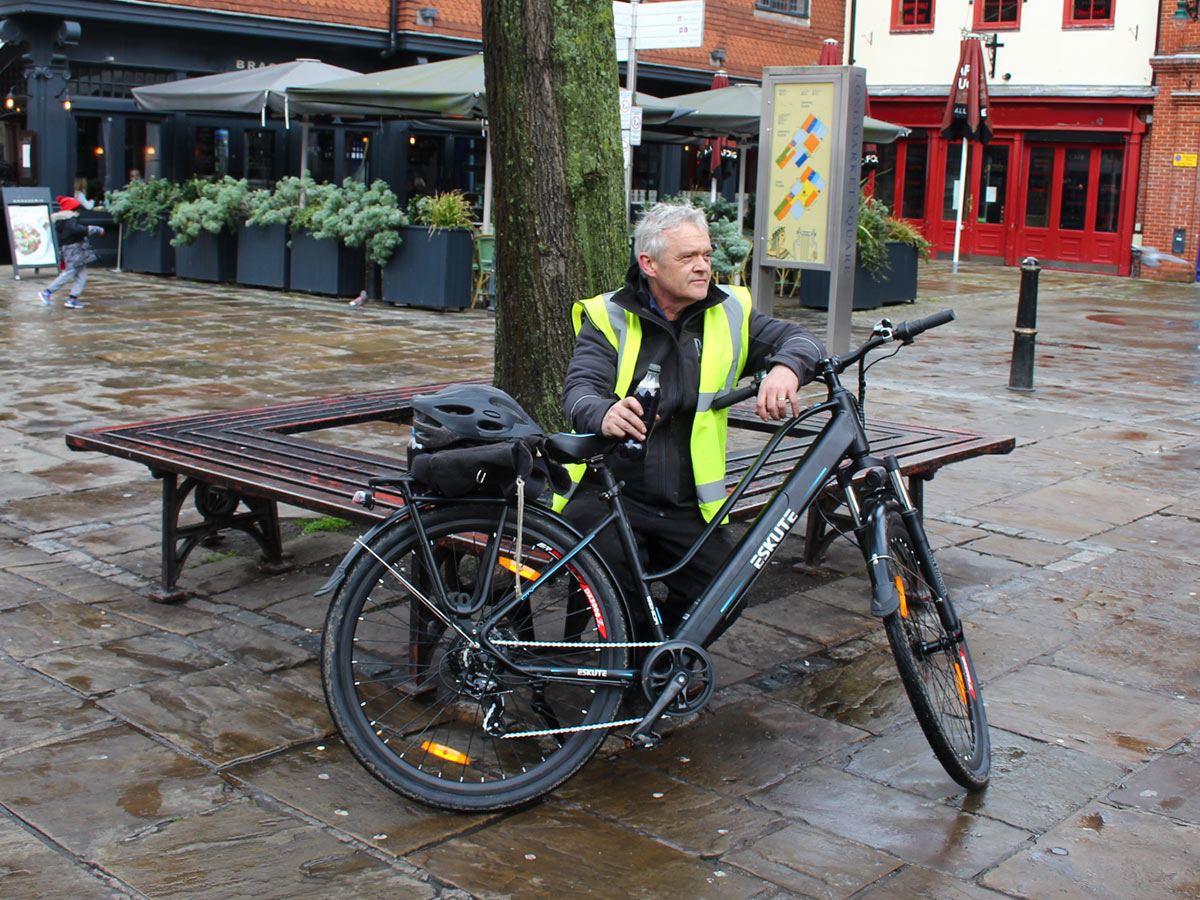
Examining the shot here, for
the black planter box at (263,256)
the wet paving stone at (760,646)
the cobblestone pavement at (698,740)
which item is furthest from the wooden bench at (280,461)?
the black planter box at (263,256)

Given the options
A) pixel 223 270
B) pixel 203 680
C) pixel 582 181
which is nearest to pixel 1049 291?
pixel 223 270

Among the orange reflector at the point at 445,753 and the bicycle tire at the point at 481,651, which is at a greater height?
the bicycle tire at the point at 481,651

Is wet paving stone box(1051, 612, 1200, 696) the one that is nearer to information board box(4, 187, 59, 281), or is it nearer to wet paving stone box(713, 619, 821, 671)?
wet paving stone box(713, 619, 821, 671)

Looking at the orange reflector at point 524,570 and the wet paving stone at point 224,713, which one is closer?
the orange reflector at point 524,570

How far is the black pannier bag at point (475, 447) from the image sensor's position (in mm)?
3328

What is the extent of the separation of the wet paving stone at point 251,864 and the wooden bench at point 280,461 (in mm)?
1032

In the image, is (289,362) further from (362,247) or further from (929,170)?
(929,170)

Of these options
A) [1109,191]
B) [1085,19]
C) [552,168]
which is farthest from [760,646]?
[1085,19]

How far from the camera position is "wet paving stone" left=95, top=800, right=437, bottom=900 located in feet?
9.93

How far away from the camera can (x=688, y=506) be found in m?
3.87

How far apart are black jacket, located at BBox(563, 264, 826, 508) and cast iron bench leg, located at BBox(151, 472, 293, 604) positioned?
1906mm

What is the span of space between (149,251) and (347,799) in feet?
54.1

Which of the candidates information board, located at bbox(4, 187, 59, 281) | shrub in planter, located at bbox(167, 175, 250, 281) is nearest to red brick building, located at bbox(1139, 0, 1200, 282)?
shrub in planter, located at bbox(167, 175, 250, 281)

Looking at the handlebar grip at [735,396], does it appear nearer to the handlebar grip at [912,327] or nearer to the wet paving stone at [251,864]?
the handlebar grip at [912,327]
